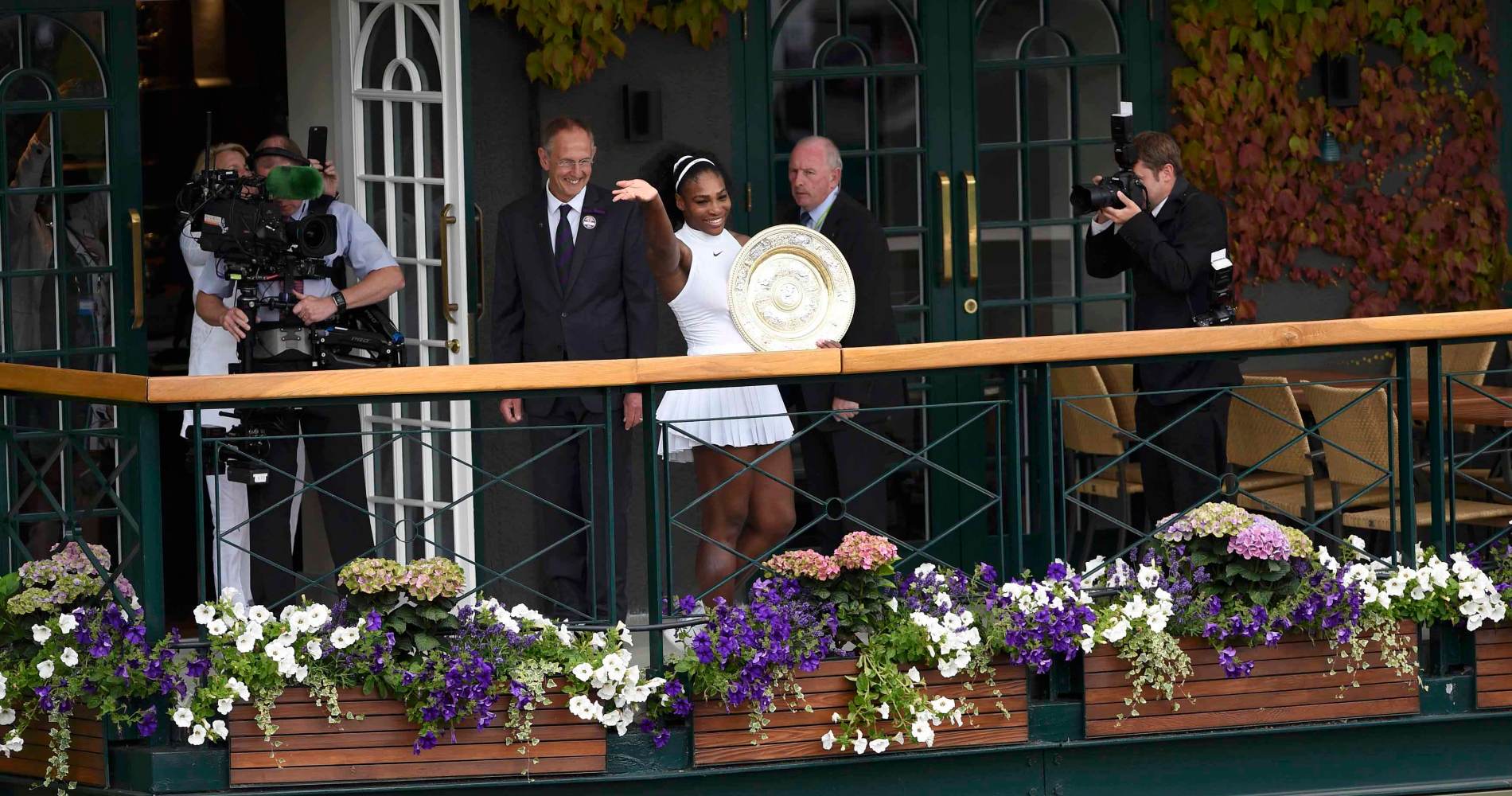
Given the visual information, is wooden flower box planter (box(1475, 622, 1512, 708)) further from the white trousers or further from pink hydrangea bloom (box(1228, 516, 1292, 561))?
the white trousers

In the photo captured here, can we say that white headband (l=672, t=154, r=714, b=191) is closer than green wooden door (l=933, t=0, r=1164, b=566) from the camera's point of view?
Yes

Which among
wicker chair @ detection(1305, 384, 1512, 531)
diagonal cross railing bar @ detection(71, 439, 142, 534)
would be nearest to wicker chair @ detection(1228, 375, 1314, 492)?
wicker chair @ detection(1305, 384, 1512, 531)

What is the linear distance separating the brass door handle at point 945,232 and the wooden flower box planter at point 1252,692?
2606 mm

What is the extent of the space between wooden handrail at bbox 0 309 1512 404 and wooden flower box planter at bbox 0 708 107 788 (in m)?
0.80

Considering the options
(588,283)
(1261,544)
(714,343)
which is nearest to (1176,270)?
Result: (1261,544)

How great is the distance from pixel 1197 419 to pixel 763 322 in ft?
4.66

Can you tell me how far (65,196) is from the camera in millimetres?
6754

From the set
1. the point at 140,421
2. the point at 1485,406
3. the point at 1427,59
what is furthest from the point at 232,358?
the point at 1427,59

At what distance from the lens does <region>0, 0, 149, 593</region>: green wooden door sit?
6.70m

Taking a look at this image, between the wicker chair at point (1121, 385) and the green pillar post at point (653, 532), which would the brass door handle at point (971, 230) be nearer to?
the wicker chair at point (1121, 385)

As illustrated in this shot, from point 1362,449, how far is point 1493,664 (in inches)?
46.2

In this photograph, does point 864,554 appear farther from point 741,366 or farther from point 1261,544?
point 1261,544

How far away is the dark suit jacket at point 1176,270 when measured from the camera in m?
6.10

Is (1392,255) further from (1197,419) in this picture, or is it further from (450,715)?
(450,715)
